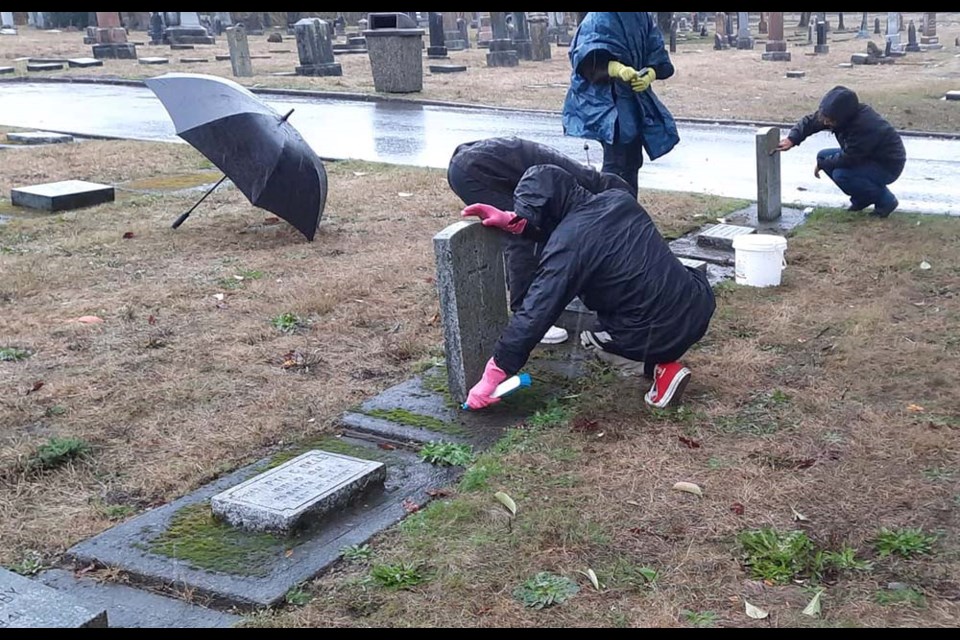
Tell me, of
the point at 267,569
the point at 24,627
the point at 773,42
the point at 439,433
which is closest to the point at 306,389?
the point at 439,433

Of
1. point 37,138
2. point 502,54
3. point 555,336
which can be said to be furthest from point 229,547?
point 502,54

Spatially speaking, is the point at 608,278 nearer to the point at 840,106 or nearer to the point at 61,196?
the point at 840,106

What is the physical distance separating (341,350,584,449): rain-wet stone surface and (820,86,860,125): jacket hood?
3520 mm

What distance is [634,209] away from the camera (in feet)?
14.7

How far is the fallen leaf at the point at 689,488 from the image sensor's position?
11.9 feet

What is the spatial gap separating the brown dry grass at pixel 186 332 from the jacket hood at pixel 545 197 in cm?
109

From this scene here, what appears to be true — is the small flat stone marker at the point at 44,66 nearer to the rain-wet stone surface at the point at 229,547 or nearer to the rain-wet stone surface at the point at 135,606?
the rain-wet stone surface at the point at 229,547

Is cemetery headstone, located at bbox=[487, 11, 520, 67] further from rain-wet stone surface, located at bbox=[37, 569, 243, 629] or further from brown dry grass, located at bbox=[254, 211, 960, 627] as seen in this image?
rain-wet stone surface, located at bbox=[37, 569, 243, 629]

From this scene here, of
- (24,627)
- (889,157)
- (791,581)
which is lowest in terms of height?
(791,581)

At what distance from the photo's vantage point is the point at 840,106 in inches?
287

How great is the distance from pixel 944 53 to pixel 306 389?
90.6ft

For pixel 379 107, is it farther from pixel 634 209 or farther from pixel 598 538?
pixel 598 538

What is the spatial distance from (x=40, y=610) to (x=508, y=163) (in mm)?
3117

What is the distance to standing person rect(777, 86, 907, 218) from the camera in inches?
291
